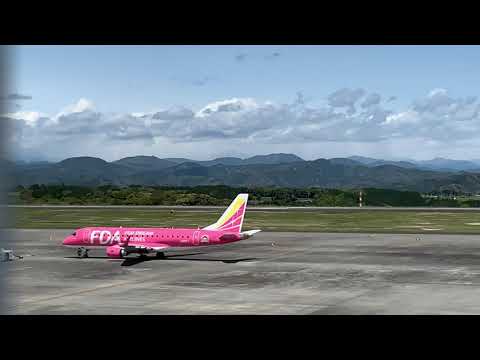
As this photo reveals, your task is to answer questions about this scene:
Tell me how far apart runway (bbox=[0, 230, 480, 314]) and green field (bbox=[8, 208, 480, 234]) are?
16308mm

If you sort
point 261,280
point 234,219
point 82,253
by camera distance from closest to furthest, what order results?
point 261,280, point 234,219, point 82,253

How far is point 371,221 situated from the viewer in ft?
263

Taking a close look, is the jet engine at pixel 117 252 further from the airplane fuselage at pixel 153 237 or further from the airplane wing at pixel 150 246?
the airplane fuselage at pixel 153 237

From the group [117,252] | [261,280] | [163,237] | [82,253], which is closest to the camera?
[261,280]

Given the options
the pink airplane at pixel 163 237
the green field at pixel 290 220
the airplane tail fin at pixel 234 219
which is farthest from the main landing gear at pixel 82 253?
the green field at pixel 290 220

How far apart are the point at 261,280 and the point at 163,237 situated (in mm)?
10416

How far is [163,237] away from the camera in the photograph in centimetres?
4131

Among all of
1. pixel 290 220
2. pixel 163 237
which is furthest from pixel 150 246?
pixel 290 220

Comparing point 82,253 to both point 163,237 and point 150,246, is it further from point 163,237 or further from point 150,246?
point 163,237

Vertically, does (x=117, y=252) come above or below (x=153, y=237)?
below

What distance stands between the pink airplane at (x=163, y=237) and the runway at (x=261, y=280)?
99cm
